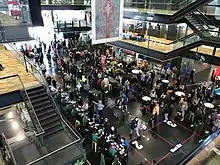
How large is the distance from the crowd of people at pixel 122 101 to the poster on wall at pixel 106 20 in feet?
15.6

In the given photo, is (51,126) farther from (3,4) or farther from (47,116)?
(3,4)

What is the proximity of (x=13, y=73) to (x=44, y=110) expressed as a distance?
263 cm

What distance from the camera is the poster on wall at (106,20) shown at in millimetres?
6352

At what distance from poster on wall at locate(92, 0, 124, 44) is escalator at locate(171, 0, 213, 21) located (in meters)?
8.61

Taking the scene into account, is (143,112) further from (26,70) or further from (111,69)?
(26,70)

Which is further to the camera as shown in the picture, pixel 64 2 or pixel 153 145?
pixel 64 2

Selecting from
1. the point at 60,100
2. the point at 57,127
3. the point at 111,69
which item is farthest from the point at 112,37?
the point at 111,69

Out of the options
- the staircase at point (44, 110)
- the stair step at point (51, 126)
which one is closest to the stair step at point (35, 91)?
the staircase at point (44, 110)

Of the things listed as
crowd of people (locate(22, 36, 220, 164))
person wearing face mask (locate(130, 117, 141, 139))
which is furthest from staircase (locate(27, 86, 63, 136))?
person wearing face mask (locate(130, 117, 141, 139))

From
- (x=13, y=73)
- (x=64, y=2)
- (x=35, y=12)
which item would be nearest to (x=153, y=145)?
(x=13, y=73)

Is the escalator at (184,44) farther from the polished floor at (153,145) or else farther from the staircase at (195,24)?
the polished floor at (153,145)

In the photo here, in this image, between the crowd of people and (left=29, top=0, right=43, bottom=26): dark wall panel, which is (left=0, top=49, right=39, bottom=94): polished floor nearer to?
the crowd of people

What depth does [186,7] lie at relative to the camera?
45.4 feet

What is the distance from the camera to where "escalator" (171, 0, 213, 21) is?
13211mm
